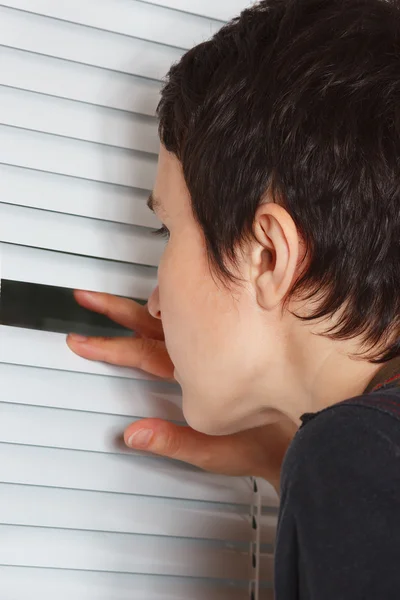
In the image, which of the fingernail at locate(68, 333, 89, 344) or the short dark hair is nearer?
the short dark hair

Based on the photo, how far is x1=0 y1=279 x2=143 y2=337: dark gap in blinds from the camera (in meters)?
0.94

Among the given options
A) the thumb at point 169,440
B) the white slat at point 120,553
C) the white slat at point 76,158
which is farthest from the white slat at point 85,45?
the white slat at point 120,553

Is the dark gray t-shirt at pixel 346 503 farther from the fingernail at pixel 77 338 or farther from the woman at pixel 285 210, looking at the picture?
the fingernail at pixel 77 338

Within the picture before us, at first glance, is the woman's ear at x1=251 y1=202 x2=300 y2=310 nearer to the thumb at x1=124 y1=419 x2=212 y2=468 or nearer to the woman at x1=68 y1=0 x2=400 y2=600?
the woman at x1=68 y1=0 x2=400 y2=600

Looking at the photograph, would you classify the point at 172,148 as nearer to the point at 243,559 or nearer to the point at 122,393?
the point at 122,393

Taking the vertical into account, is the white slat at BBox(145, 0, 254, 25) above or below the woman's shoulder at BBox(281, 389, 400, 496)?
above

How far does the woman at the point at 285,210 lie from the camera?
2.62ft

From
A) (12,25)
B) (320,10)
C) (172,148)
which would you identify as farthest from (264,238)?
(12,25)

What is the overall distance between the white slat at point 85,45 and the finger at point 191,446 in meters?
0.46

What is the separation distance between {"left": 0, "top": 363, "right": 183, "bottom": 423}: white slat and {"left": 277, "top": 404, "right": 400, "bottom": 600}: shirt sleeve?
37 centimetres

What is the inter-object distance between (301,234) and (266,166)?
8 centimetres

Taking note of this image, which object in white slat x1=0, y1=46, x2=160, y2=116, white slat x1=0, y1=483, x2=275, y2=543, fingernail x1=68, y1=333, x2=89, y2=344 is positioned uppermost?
white slat x1=0, y1=46, x2=160, y2=116

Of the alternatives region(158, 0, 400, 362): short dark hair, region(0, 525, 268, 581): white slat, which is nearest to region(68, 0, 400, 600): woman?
region(158, 0, 400, 362): short dark hair

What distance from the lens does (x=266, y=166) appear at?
82cm
